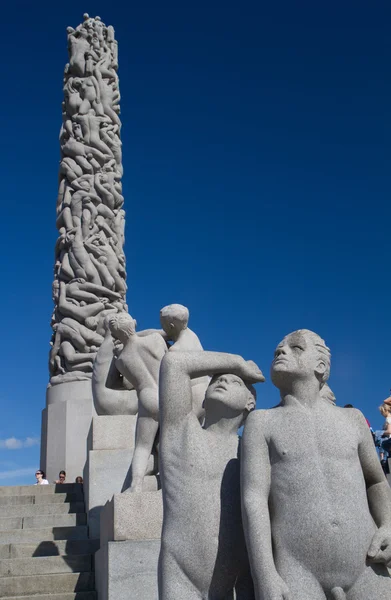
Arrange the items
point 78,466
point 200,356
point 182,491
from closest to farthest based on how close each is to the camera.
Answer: point 182,491 → point 200,356 → point 78,466

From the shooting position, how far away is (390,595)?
104 inches

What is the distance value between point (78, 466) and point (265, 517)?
10.2 metres

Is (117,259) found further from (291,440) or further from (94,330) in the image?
(291,440)

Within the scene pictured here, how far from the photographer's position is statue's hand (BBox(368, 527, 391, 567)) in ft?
8.71

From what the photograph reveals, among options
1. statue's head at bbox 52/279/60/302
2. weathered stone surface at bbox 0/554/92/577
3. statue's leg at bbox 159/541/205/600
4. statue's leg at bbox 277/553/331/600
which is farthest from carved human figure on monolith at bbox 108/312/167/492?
statue's head at bbox 52/279/60/302

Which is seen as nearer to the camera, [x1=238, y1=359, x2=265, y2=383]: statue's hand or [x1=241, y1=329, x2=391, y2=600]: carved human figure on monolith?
[x1=241, y1=329, x2=391, y2=600]: carved human figure on monolith

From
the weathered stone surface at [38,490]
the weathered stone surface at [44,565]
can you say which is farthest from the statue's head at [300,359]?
the weathered stone surface at [38,490]

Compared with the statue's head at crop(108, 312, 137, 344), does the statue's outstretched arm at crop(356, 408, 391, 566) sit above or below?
below

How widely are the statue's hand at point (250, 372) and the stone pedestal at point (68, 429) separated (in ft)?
31.3

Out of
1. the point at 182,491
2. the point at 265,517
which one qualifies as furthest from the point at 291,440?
the point at 182,491

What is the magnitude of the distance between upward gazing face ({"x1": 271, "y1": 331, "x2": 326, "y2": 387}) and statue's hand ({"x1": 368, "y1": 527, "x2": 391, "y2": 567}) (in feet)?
2.36

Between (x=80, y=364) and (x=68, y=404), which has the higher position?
(x=80, y=364)

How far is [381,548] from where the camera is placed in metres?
2.69

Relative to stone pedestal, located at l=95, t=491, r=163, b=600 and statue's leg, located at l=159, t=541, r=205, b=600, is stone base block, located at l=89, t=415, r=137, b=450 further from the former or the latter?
statue's leg, located at l=159, t=541, r=205, b=600
